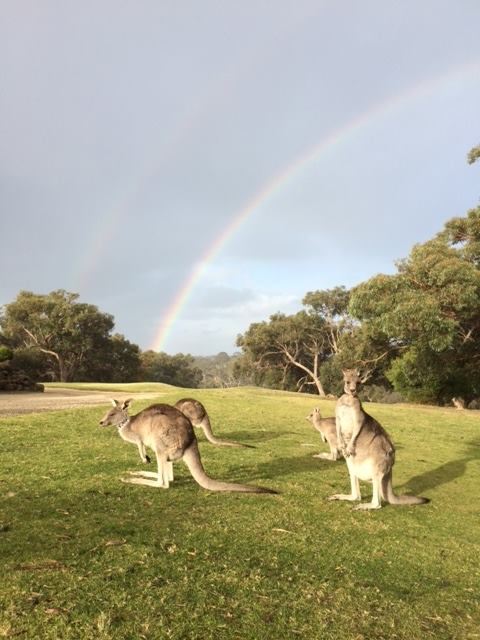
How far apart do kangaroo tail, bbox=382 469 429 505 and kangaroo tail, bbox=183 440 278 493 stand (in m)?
1.55

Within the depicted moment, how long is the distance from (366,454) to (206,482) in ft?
7.18

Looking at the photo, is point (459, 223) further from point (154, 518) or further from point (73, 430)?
point (154, 518)

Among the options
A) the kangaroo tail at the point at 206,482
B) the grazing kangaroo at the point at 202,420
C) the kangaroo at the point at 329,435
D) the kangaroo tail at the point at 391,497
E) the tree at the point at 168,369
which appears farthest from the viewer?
the tree at the point at 168,369

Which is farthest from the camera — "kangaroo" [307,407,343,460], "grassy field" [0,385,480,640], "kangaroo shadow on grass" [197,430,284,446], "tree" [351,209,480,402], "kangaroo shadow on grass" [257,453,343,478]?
"tree" [351,209,480,402]

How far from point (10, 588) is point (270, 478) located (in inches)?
188

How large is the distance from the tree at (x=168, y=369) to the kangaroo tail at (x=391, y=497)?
7046 centimetres

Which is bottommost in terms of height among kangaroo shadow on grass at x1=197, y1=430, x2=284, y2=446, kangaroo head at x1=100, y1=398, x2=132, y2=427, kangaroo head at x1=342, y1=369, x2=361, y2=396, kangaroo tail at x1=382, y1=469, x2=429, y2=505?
kangaroo tail at x1=382, y1=469, x2=429, y2=505

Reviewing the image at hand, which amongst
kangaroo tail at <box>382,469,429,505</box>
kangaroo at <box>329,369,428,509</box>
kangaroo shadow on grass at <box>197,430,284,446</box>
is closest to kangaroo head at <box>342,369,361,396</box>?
kangaroo at <box>329,369,428,509</box>

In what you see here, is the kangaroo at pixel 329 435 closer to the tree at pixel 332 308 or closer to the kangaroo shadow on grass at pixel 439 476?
the kangaroo shadow on grass at pixel 439 476

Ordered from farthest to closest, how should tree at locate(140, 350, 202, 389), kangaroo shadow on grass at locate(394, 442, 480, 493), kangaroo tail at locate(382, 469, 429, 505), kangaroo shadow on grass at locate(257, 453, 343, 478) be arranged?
tree at locate(140, 350, 202, 389) < kangaroo shadow on grass at locate(394, 442, 480, 493) < kangaroo shadow on grass at locate(257, 453, 343, 478) < kangaroo tail at locate(382, 469, 429, 505)

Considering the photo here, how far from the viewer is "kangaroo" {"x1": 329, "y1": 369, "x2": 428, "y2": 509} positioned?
6453mm

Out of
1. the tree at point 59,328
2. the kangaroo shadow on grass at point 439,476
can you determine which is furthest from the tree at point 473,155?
the tree at point 59,328

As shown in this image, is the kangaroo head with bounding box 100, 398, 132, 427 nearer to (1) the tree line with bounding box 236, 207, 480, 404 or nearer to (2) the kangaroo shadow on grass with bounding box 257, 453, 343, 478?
(2) the kangaroo shadow on grass with bounding box 257, 453, 343, 478

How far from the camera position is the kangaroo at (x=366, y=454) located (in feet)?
21.2
